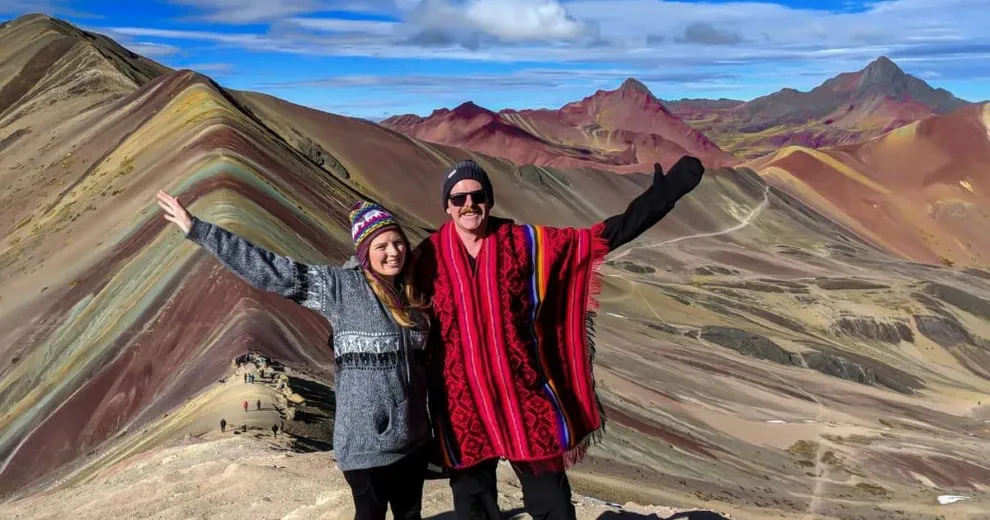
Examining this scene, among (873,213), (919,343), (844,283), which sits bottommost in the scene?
(919,343)

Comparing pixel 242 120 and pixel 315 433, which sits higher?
pixel 242 120

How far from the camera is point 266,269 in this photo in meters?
3.68

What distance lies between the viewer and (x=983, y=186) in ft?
283

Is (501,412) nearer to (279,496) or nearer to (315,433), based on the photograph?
(279,496)

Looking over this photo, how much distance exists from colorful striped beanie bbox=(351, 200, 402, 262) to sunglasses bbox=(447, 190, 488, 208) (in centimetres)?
27

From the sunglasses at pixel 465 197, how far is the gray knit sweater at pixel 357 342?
0.50 metres

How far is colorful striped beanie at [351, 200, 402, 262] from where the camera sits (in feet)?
12.0

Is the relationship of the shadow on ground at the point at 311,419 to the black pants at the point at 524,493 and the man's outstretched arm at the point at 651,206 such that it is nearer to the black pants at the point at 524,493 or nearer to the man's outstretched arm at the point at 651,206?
the black pants at the point at 524,493

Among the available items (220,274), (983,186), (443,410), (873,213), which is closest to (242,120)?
(220,274)

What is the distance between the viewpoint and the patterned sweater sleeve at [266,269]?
3648 mm

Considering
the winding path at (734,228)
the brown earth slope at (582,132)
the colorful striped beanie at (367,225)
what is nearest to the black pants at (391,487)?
the colorful striped beanie at (367,225)

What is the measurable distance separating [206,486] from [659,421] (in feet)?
47.3

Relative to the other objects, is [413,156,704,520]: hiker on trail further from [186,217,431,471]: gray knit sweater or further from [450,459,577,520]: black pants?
[186,217,431,471]: gray knit sweater

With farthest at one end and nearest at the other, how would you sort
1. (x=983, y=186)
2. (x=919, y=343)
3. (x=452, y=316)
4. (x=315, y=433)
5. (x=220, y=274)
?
1. (x=983, y=186)
2. (x=919, y=343)
3. (x=220, y=274)
4. (x=315, y=433)
5. (x=452, y=316)
